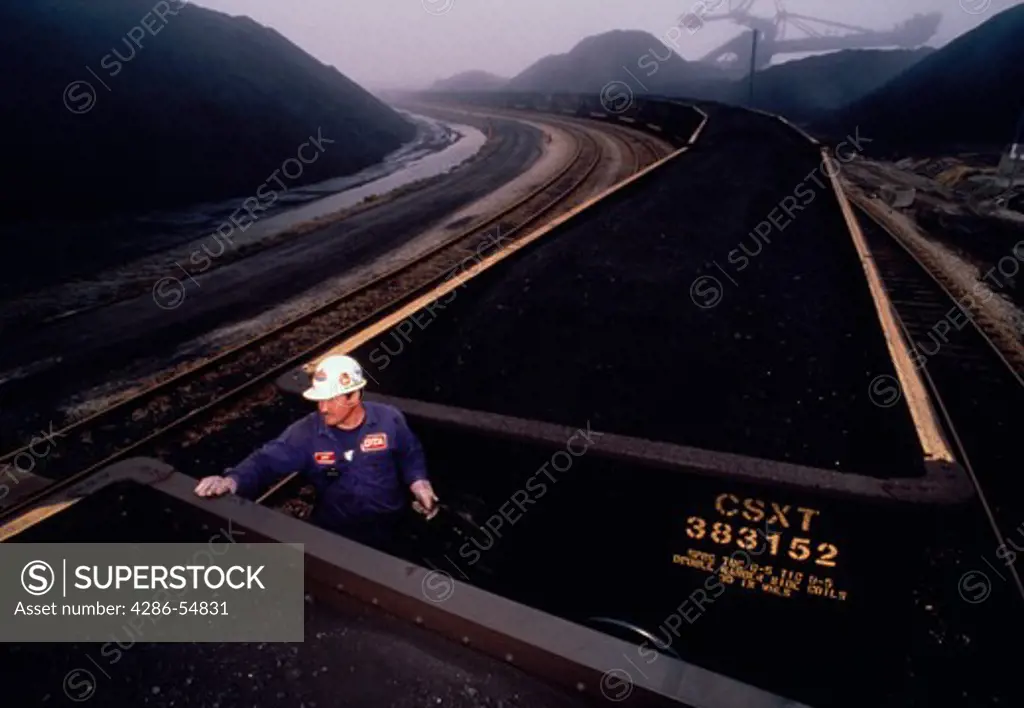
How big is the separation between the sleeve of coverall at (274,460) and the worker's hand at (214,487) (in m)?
0.17

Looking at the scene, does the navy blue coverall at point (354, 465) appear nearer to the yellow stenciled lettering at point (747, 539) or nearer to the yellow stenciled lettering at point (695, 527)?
the yellow stenciled lettering at point (695, 527)

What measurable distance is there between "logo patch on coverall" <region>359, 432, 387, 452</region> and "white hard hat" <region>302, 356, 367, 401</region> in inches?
12.9

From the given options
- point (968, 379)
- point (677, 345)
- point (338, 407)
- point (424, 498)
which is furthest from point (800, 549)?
point (968, 379)

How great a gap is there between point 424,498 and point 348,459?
565mm

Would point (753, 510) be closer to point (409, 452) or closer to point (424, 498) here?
point (424, 498)

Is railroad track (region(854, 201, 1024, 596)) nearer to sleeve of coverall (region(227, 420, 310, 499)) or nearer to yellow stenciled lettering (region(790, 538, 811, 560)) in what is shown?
yellow stenciled lettering (region(790, 538, 811, 560))

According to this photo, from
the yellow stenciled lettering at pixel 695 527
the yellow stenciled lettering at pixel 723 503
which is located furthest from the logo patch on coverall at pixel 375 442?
the yellow stenciled lettering at pixel 723 503

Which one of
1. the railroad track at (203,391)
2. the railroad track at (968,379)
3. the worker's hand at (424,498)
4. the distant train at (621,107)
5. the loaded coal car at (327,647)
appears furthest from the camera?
the distant train at (621,107)

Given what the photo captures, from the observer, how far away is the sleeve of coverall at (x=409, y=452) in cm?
354

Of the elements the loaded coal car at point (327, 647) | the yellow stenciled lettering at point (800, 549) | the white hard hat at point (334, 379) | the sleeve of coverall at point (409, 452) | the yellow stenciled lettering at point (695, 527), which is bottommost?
the loaded coal car at point (327, 647)

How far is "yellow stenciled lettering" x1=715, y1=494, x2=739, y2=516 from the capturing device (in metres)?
2.88

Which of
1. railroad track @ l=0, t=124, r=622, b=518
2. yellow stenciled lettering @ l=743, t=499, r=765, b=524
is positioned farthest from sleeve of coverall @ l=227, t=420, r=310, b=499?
yellow stenciled lettering @ l=743, t=499, r=765, b=524

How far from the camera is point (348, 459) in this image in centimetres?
363

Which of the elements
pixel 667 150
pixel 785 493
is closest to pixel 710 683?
pixel 785 493
